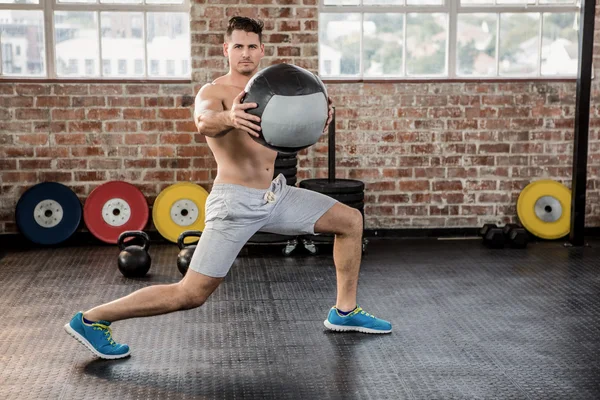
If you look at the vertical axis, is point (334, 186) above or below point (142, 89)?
below

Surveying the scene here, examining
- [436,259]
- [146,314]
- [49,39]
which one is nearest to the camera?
[146,314]

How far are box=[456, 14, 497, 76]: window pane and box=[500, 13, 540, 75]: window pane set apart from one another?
0.26 feet

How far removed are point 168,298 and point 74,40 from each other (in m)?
3.35

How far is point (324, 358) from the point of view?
325 centimetres

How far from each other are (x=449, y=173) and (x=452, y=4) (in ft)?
4.29

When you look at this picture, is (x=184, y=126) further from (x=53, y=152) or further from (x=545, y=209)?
(x=545, y=209)

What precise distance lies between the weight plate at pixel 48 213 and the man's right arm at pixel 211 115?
3.01 metres

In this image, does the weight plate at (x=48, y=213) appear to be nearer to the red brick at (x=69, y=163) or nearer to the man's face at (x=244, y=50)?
the red brick at (x=69, y=163)

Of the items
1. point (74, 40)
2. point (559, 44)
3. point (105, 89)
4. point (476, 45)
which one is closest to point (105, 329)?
point (105, 89)

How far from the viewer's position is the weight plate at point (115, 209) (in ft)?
18.7

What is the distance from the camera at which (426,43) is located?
Result: 5859 millimetres

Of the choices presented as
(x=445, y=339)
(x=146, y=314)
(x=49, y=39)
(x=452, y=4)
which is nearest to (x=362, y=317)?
(x=445, y=339)

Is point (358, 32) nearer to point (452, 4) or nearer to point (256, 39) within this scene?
point (452, 4)

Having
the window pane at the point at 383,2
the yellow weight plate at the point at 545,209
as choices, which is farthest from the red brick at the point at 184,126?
the yellow weight plate at the point at 545,209
